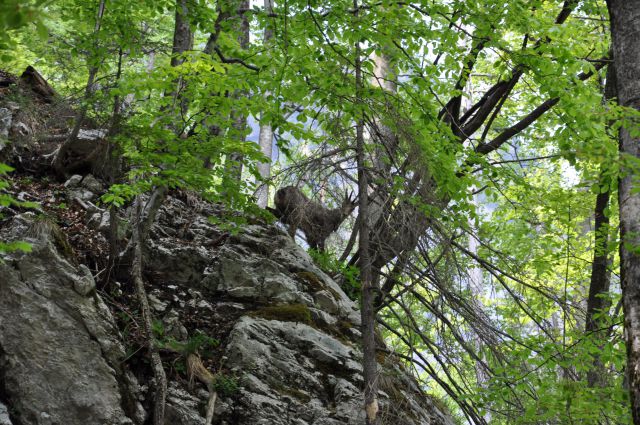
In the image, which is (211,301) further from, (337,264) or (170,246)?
(337,264)

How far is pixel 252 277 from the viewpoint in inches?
268

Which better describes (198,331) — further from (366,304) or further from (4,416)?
(4,416)

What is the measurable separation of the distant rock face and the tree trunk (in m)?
1.98

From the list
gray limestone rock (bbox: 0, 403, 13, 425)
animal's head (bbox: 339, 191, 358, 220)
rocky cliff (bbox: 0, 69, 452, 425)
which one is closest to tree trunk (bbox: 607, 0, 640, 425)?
rocky cliff (bbox: 0, 69, 452, 425)

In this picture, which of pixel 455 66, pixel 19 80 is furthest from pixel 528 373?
pixel 19 80

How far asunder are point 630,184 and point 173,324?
4.35 meters

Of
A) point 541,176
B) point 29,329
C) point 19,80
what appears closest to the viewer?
point 29,329

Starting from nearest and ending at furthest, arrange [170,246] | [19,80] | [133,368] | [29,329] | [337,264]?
1. [29,329]
2. [133,368]
3. [170,246]
4. [19,80]
5. [337,264]

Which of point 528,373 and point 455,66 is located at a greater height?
point 455,66

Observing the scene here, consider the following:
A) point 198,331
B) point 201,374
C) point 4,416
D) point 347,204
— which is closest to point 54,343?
point 4,416

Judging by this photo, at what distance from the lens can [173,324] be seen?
5613 mm

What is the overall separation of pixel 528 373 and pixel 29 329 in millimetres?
4335

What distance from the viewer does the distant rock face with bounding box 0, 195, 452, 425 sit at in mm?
4254

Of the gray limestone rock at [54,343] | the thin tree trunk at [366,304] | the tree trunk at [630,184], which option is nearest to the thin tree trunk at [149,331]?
the gray limestone rock at [54,343]
